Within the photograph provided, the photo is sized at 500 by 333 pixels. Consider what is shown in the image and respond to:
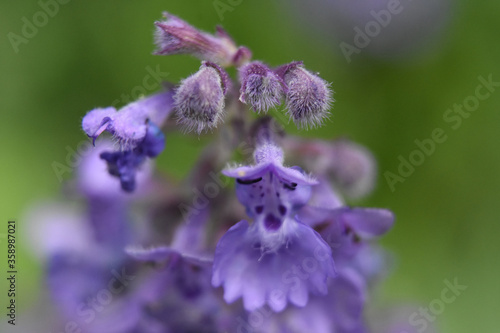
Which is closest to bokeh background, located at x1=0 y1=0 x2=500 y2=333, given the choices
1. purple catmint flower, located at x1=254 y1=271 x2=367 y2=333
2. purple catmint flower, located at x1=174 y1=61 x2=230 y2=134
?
purple catmint flower, located at x1=254 y1=271 x2=367 y2=333

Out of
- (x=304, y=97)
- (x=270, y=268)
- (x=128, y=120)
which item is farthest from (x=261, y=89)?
(x=270, y=268)

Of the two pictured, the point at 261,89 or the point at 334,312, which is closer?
the point at 261,89

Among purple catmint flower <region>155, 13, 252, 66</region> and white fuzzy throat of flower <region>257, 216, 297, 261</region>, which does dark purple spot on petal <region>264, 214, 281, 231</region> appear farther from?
purple catmint flower <region>155, 13, 252, 66</region>

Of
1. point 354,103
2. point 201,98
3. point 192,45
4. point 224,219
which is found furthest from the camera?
point 354,103

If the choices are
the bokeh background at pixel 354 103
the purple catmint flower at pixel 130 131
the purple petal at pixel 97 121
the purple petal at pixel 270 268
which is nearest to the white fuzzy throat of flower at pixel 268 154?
the purple petal at pixel 270 268

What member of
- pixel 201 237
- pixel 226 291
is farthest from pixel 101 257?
pixel 226 291

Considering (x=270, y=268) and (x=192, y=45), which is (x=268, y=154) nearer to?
(x=270, y=268)
